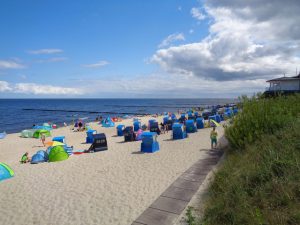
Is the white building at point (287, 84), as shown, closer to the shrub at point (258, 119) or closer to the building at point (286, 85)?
the building at point (286, 85)

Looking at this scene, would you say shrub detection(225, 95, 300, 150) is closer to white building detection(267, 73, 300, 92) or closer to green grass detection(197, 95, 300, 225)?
green grass detection(197, 95, 300, 225)

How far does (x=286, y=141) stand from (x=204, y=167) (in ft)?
10.7

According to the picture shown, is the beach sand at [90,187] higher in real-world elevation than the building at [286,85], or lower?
lower

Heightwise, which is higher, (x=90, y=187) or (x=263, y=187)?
(x=263, y=187)

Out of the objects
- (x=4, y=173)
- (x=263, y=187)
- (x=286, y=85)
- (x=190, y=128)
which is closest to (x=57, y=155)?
(x=4, y=173)

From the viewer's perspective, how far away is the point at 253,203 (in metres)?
4.75

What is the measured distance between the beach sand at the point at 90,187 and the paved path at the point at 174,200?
0.35 m

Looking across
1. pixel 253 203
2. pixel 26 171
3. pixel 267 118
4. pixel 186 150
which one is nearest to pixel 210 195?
pixel 253 203

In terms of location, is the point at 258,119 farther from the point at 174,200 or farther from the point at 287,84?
the point at 287,84

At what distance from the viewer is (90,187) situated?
26.3 feet

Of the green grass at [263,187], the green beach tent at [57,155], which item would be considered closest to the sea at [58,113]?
the green grass at [263,187]

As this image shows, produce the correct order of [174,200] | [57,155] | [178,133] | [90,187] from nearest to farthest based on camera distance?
[174,200]
[90,187]
[57,155]
[178,133]

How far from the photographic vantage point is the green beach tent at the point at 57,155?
1192 centimetres

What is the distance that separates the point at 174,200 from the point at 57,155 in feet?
25.5
